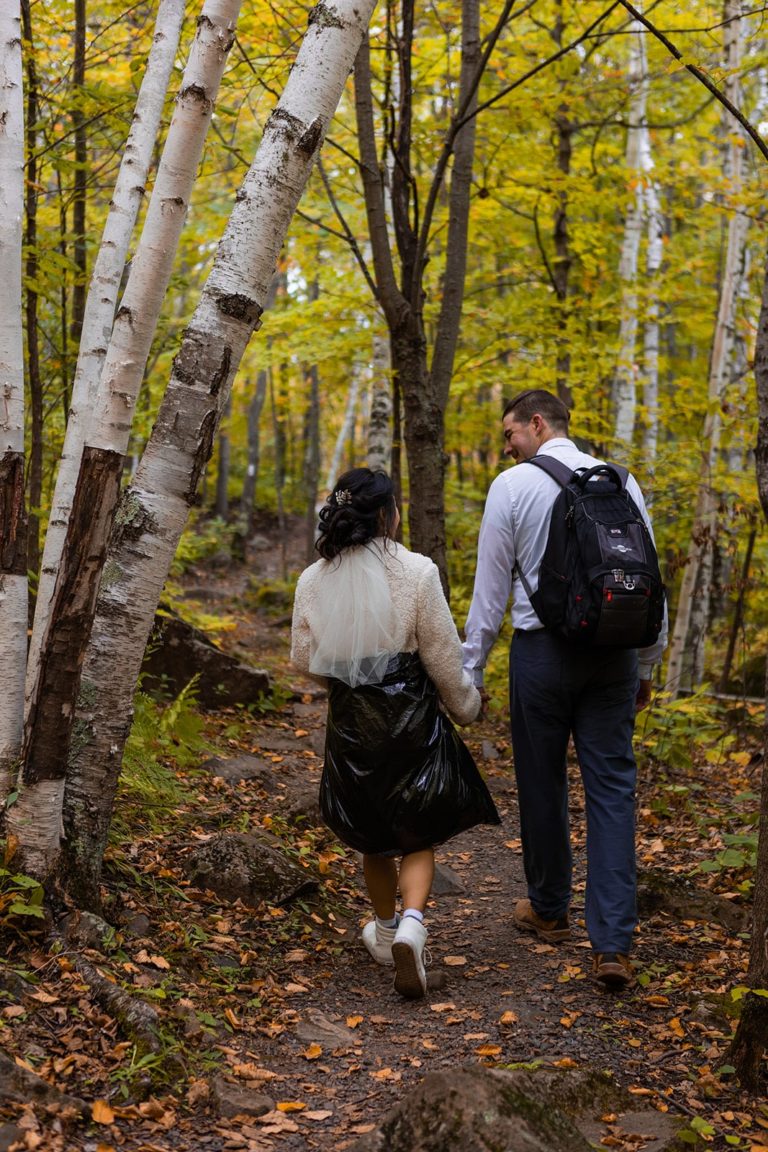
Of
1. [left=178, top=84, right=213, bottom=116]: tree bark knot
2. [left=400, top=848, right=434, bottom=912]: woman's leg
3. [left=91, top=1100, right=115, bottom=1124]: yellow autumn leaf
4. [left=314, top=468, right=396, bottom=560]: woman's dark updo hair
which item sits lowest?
[left=91, top=1100, right=115, bottom=1124]: yellow autumn leaf

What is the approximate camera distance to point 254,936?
4137 mm

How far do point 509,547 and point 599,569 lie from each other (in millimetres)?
512

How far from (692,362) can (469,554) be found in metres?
7.76

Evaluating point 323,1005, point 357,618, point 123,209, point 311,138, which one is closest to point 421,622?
point 357,618

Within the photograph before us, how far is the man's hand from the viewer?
4.29 m

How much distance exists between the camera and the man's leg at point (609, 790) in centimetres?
388

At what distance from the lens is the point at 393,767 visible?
3920 millimetres

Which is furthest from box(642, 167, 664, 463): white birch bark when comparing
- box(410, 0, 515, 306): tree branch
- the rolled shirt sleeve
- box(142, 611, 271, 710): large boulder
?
the rolled shirt sleeve

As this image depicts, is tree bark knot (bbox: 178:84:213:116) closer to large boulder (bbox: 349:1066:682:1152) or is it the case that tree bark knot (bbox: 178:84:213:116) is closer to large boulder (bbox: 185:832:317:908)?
large boulder (bbox: 185:832:317:908)

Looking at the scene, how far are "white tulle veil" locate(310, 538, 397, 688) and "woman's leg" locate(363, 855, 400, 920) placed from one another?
80 centimetres

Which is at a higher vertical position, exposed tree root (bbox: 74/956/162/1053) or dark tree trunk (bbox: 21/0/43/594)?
dark tree trunk (bbox: 21/0/43/594)

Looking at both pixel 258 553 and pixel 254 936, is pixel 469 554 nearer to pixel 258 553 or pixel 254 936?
pixel 258 553

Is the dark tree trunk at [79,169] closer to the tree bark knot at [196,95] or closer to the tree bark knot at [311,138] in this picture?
the tree bark knot at [196,95]

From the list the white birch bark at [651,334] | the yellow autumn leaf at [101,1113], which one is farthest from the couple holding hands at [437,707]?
the white birch bark at [651,334]
